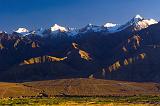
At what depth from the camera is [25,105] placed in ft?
410

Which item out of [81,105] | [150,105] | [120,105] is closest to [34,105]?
[81,105]

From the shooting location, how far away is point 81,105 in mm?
129375

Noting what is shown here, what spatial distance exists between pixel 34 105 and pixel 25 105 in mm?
2362

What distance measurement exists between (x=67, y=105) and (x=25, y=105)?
38.5ft

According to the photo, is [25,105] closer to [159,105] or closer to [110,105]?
[110,105]

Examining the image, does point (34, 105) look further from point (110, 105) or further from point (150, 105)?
point (150, 105)

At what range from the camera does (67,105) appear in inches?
5103

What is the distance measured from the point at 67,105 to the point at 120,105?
14182 mm

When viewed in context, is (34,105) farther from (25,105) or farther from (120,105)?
(120,105)

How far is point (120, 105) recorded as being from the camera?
12762cm

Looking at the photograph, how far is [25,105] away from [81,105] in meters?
15.2

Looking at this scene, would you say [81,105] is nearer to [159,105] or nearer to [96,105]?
[96,105]

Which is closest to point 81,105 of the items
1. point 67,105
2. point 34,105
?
point 67,105

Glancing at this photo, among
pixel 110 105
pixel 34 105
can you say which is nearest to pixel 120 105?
pixel 110 105
